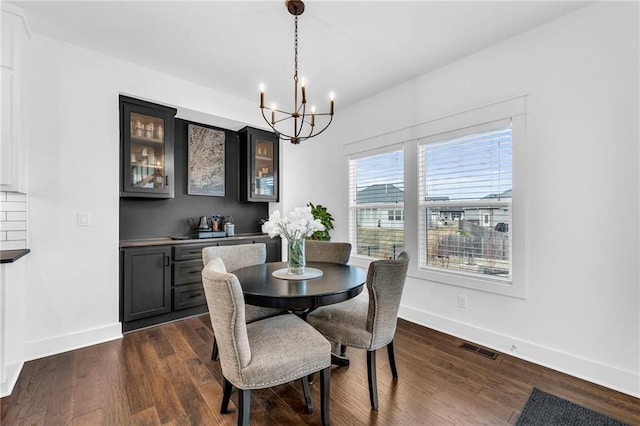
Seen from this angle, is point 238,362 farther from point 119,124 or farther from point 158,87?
point 158,87

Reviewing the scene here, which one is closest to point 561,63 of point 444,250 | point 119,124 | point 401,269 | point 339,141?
point 444,250

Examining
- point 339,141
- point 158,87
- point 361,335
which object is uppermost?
point 158,87

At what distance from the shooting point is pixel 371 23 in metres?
2.26

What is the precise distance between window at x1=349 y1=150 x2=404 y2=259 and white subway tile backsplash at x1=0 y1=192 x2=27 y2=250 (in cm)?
335

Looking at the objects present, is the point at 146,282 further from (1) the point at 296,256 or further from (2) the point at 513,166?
(2) the point at 513,166

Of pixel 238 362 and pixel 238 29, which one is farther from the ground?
pixel 238 29

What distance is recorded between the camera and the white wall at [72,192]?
7.95 feet

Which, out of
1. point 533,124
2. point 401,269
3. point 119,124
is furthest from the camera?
point 119,124

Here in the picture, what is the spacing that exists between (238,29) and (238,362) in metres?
2.47

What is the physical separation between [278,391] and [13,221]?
8.37 feet

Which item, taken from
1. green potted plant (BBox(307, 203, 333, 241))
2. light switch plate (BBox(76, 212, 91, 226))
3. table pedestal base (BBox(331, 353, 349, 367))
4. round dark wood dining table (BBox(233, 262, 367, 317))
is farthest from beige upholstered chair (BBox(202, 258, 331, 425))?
green potted plant (BBox(307, 203, 333, 241))

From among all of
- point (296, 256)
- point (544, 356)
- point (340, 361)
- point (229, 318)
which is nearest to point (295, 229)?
point (296, 256)

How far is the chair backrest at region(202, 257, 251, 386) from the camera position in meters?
1.28

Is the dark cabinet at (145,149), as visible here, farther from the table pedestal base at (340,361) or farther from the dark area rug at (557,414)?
the dark area rug at (557,414)
